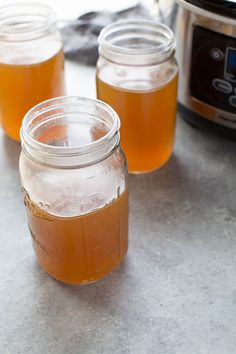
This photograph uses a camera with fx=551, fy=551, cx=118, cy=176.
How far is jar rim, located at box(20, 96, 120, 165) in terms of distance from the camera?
65 cm

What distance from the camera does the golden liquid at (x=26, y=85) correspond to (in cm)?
92

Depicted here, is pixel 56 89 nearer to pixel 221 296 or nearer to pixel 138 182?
pixel 138 182

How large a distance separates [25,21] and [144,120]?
0.31m

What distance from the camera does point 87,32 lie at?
48.0 inches

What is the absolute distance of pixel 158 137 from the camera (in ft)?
2.97

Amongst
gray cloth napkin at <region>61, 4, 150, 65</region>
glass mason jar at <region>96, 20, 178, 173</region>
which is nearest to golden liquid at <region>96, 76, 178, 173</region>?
glass mason jar at <region>96, 20, 178, 173</region>

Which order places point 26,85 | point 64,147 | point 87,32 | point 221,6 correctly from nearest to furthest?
point 64,147 < point 221,6 < point 26,85 < point 87,32

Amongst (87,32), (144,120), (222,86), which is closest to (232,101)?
(222,86)

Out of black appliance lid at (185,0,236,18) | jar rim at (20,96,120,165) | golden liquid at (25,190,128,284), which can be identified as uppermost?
black appliance lid at (185,0,236,18)

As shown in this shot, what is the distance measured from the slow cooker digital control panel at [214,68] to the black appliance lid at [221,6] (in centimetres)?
4

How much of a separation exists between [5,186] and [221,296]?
1.31ft

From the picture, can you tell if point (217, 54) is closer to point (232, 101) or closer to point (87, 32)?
point (232, 101)

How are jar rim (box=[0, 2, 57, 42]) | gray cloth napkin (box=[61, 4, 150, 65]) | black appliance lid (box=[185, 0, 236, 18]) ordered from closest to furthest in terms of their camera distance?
black appliance lid (box=[185, 0, 236, 18]) < jar rim (box=[0, 2, 57, 42]) < gray cloth napkin (box=[61, 4, 150, 65])

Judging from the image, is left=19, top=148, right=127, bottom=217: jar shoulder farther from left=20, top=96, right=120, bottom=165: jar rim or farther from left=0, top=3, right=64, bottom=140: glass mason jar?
left=0, top=3, right=64, bottom=140: glass mason jar
